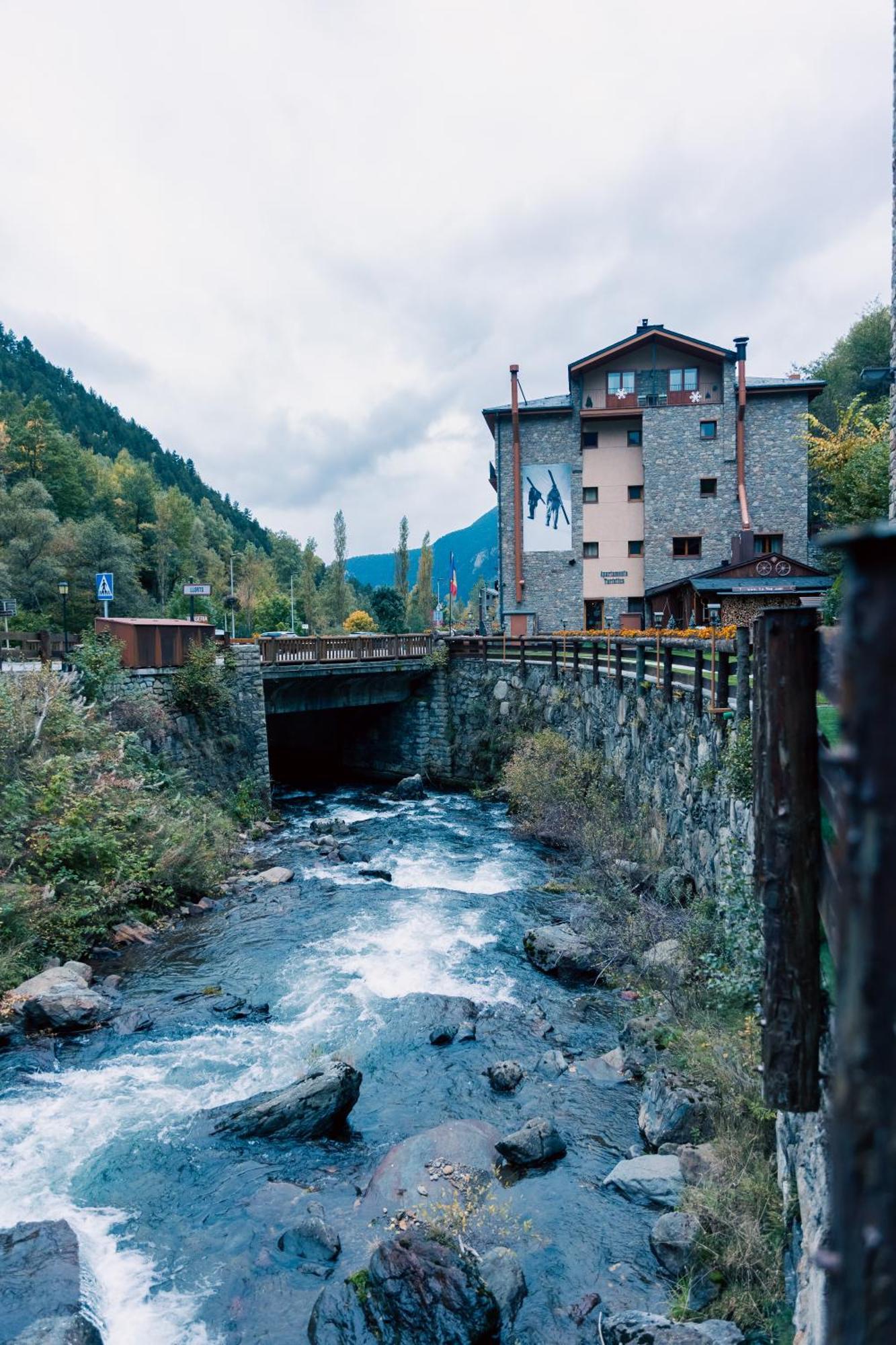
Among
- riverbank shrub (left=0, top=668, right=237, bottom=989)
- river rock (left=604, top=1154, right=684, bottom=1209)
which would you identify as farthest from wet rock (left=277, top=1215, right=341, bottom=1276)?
riverbank shrub (left=0, top=668, right=237, bottom=989)

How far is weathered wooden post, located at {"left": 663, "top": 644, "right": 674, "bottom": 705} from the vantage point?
41.1ft

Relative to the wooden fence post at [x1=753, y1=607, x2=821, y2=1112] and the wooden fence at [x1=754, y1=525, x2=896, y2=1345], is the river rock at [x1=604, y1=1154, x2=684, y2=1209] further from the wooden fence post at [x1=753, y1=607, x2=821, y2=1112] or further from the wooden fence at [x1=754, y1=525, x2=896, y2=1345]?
the wooden fence at [x1=754, y1=525, x2=896, y2=1345]

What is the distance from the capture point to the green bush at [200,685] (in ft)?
62.0

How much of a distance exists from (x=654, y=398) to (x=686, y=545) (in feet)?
23.3

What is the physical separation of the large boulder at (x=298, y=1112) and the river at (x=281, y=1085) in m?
0.15

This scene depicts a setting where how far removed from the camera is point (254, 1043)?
8.94 metres

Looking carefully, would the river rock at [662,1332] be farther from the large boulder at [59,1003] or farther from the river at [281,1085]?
the large boulder at [59,1003]

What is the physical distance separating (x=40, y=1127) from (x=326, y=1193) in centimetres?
321

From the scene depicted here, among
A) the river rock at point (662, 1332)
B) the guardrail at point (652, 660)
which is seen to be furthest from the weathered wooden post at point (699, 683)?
the river rock at point (662, 1332)

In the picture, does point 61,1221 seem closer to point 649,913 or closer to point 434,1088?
point 434,1088

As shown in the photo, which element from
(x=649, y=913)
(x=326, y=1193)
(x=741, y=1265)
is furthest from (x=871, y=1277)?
(x=649, y=913)

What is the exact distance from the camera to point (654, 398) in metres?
33.7

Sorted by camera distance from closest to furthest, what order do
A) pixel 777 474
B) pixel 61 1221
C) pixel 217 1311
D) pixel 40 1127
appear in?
pixel 217 1311, pixel 61 1221, pixel 40 1127, pixel 777 474

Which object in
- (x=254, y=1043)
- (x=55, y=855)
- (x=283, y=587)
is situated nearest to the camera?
(x=254, y=1043)
